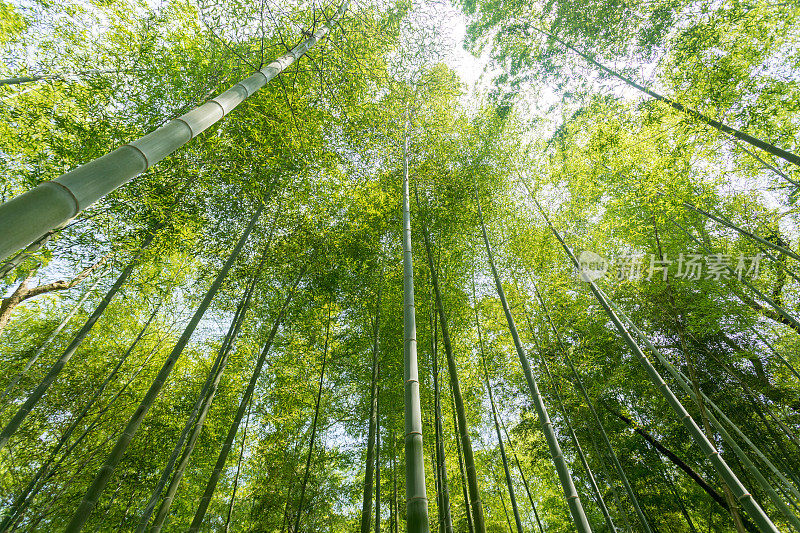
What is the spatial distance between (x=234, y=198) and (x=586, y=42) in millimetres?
5319

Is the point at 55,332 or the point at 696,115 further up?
the point at 696,115

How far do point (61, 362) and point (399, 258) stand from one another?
4650mm

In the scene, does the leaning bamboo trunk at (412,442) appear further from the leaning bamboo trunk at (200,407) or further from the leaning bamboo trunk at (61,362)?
the leaning bamboo trunk at (61,362)

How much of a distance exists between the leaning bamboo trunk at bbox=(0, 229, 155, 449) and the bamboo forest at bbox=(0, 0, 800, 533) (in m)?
0.04

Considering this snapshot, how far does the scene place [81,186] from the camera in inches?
33.8

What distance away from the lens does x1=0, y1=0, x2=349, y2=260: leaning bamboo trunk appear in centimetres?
72

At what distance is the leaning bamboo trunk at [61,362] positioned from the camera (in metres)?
3.58

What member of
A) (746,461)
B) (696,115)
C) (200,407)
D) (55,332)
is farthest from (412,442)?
(55,332)

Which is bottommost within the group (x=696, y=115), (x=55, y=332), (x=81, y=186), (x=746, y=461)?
(x=81, y=186)

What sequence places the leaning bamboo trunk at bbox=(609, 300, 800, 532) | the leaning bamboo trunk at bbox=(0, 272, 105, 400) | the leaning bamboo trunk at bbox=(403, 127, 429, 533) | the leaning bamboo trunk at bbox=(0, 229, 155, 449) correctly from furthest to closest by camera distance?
the leaning bamboo trunk at bbox=(0, 272, 105, 400)
the leaning bamboo trunk at bbox=(0, 229, 155, 449)
the leaning bamboo trunk at bbox=(609, 300, 800, 532)
the leaning bamboo trunk at bbox=(403, 127, 429, 533)

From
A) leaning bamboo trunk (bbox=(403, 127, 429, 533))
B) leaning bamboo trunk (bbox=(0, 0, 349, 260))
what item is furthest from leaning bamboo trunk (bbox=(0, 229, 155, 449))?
leaning bamboo trunk (bbox=(403, 127, 429, 533))

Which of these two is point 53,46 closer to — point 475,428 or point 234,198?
point 234,198

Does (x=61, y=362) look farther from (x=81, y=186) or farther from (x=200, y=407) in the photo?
(x=81, y=186)

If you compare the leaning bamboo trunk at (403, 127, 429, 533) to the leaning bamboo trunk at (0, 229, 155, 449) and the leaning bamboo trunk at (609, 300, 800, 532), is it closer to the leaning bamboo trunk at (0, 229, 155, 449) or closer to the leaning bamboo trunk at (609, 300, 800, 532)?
Answer: the leaning bamboo trunk at (609, 300, 800, 532)
